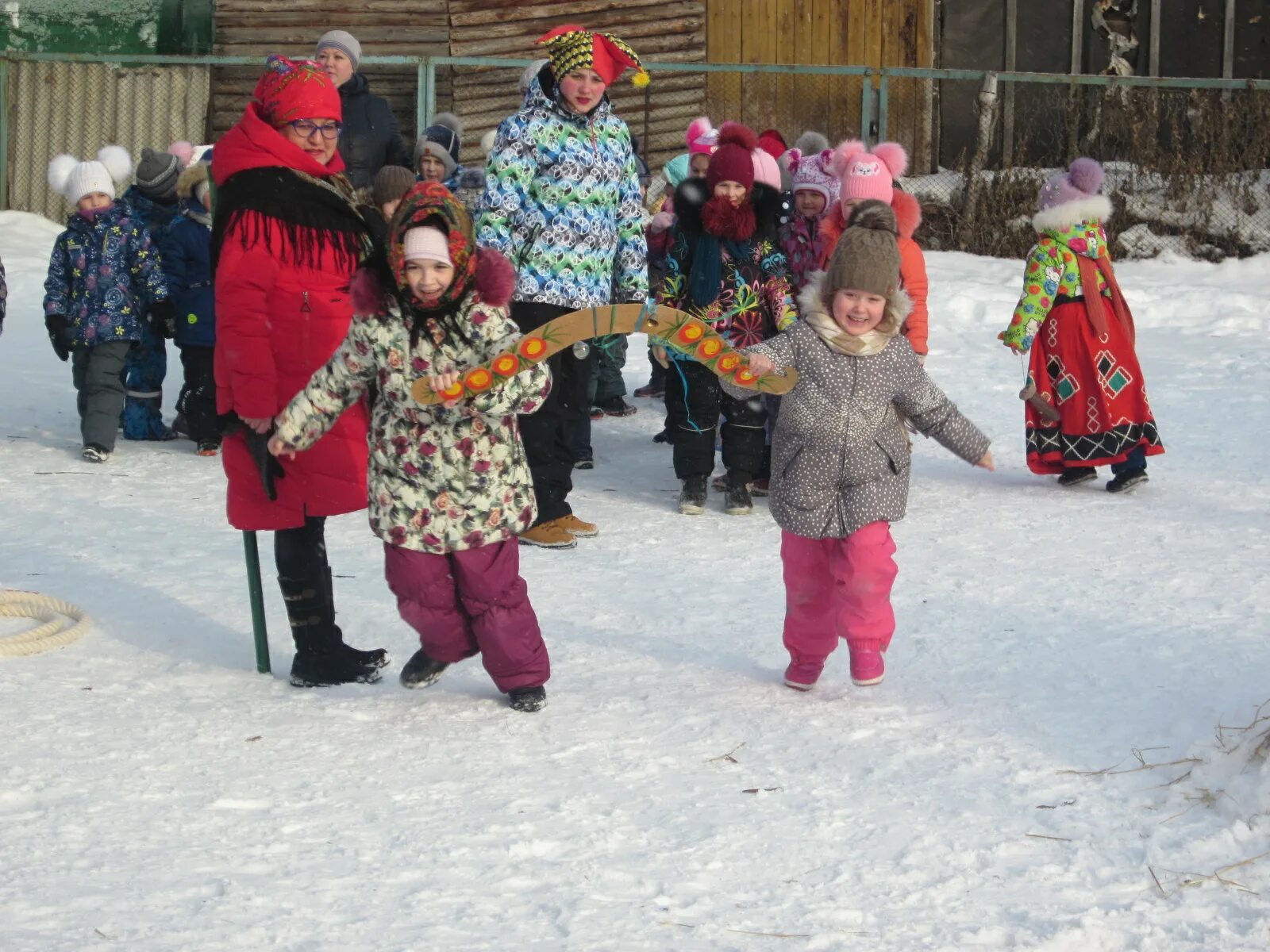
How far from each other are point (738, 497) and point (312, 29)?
1004cm

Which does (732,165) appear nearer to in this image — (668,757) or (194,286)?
(194,286)

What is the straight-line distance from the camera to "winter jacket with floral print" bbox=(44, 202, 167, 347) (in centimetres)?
855

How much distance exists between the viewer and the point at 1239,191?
48.1 ft

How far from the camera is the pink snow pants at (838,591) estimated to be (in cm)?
477

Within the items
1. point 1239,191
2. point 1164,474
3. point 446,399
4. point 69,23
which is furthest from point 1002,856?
point 69,23

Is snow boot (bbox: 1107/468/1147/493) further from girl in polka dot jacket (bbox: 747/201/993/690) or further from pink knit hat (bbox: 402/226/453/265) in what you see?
pink knit hat (bbox: 402/226/453/265)

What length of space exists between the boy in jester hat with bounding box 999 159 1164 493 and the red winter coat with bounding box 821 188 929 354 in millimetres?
479

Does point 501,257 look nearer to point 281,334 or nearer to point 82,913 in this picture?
point 281,334

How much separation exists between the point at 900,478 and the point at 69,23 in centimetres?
1374

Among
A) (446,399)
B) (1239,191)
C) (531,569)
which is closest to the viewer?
(446,399)

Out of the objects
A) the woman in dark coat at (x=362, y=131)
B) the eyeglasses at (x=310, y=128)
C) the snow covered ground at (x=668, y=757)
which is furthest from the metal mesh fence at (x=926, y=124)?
the eyeglasses at (x=310, y=128)

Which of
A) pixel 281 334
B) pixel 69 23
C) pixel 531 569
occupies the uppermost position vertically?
pixel 69 23

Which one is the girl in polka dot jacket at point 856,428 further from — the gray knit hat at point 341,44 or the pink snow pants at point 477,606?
the gray knit hat at point 341,44

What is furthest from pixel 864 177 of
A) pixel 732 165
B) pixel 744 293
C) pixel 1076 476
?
pixel 1076 476
